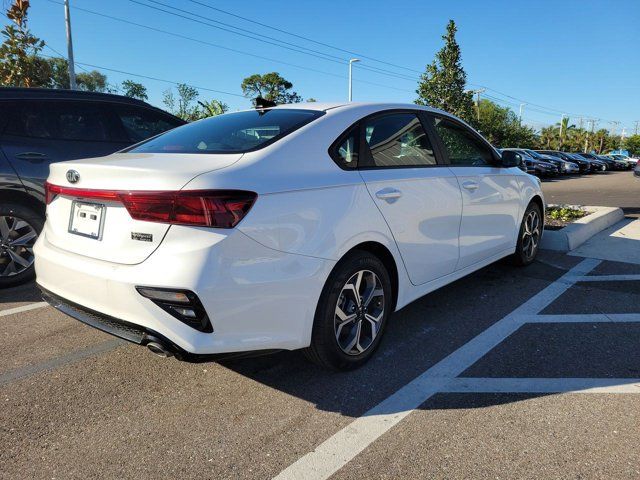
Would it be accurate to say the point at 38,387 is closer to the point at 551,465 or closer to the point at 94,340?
the point at 94,340

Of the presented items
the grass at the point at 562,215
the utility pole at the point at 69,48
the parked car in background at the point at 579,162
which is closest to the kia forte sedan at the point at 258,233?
the grass at the point at 562,215

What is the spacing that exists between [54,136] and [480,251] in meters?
4.13

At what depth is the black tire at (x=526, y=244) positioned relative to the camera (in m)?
4.98

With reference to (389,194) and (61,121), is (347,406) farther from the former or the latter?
(61,121)

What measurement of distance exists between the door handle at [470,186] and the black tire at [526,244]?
1299 mm

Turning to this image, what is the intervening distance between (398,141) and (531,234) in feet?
8.84

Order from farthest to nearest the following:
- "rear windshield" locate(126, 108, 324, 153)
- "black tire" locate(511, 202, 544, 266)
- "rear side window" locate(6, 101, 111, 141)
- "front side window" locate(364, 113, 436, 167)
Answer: "black tire" locate(511, 202, 544, 266) → "rear side window" locate(6, 101, 111, 141) → "front side window" locate(364, 113, 436, 167) → "rear windshield" locate(126, 108, 324, 153)

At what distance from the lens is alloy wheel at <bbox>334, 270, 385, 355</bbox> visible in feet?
9.16

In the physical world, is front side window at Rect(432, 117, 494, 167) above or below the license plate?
above

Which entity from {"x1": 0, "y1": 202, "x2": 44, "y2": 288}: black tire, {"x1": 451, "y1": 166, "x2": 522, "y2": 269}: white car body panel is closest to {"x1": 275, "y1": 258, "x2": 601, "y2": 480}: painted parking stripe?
{"x1": 451, "y1": 166, "x2": 522, "y2": 269}: white car body panel

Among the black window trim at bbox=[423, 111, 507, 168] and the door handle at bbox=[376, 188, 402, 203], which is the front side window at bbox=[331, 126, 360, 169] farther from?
the black window trim at bbox=[423, 111, 507, 168]

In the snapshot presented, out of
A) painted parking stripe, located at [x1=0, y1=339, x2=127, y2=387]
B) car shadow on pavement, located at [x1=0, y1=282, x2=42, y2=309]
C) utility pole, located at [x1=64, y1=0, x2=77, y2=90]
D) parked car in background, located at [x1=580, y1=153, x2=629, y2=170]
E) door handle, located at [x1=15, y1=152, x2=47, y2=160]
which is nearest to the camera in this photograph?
painted parking stripe, located at [x1=0, y1=339, x2=127, y2=387]

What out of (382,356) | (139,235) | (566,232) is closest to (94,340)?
(139,235)

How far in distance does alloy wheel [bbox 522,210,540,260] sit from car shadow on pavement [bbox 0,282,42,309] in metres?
4.84
